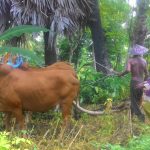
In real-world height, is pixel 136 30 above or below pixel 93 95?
above

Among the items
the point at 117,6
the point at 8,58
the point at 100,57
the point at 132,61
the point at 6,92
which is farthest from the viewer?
the point at 117,6

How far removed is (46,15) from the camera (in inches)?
411

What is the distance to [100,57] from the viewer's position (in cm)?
1336

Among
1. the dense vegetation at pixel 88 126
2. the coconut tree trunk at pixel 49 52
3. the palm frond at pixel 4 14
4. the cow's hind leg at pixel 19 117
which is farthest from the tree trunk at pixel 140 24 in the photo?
the palm frond at pixel 4 14

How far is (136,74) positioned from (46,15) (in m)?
2.86

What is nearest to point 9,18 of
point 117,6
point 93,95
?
point 93,95

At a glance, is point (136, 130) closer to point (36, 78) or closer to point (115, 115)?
point (115, 115)

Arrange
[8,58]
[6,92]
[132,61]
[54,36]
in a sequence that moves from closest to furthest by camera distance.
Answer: [6,92] < [8,58] < [132,61] < [54,36]

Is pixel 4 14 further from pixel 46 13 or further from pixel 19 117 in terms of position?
pixel 19 117

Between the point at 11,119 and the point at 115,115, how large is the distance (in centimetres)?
227

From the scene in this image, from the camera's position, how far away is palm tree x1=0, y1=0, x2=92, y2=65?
402 inches

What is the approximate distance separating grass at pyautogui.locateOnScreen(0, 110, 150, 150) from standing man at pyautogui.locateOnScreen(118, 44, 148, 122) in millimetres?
266

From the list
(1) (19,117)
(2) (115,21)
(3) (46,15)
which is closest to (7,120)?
(1) (19,117)

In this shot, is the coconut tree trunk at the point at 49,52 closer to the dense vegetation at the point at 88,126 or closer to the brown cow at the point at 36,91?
the dense vegetation at the point at 88,126
